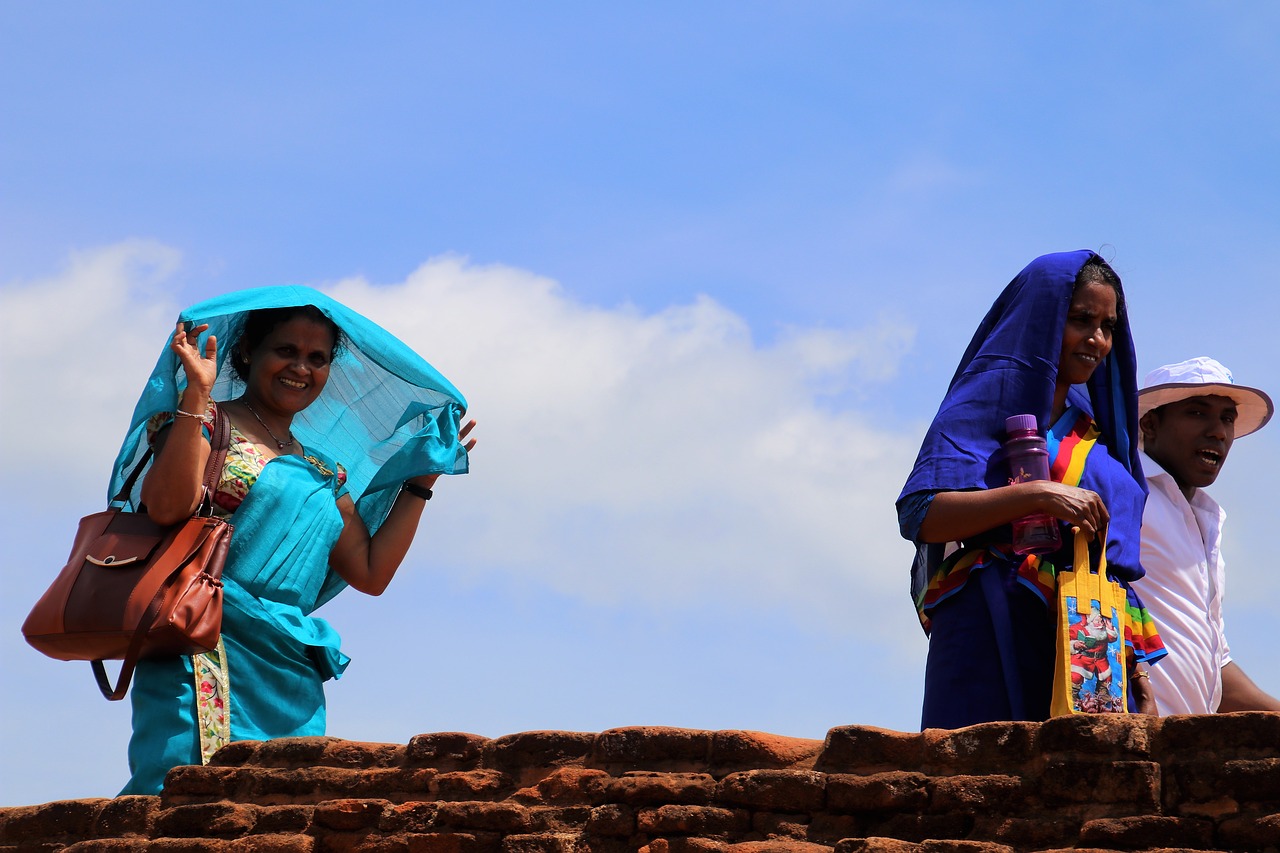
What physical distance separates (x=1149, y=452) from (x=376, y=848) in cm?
299

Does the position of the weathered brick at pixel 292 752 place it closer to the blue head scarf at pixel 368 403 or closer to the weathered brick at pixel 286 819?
the weathered brick at pixel 286 819

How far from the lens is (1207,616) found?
16.6 ft

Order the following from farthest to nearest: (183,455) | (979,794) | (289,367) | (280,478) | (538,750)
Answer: (289,367)
(280,478)
(183,455)
(538,750)
(979,794)

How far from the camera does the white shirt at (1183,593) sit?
490cm

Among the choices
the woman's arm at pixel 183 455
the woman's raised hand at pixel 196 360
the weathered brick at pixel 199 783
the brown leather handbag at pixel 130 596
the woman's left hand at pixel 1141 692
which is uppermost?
the woman's raised hand at pixel 196 360

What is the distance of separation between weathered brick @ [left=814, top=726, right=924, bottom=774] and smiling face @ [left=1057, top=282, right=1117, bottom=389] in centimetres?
137

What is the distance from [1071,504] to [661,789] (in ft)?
4.06

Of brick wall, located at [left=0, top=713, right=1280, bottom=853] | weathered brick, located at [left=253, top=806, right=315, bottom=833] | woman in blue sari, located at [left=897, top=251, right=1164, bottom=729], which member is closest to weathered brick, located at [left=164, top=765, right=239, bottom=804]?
brick wall, located at [left=0, top=713, right=1280, bottom=853]

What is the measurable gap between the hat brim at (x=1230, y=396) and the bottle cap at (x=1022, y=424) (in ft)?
3.89

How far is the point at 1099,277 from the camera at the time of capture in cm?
454

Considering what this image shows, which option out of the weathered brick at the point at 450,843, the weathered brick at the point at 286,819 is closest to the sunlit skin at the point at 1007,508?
the weathered brick at the point at 450,843

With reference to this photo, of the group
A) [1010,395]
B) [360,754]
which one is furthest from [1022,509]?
[360,754]

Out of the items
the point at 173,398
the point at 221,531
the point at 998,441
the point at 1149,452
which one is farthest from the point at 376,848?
the point at 1149,452

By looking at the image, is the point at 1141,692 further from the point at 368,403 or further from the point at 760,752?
the point at 368,403
